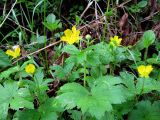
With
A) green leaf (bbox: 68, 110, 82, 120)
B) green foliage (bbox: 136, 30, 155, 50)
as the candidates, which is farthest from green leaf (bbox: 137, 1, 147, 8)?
green leaf (bbox: 68, 110, 82, 120)

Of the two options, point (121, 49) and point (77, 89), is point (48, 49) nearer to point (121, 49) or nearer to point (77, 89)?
point (121, 49)

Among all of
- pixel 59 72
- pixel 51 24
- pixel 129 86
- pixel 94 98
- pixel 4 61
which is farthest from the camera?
pixel 51 24

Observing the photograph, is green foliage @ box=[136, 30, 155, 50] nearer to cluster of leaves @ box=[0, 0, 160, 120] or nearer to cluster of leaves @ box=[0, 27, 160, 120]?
cluster of leaves @ box=[0, 0, 160, 120]

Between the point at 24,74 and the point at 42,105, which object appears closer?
the point at 42,105

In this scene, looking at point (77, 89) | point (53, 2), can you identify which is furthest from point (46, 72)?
point (53, 2)

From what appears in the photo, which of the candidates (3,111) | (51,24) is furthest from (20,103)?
(51,24)

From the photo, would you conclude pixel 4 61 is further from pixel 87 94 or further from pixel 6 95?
pixel 87 94

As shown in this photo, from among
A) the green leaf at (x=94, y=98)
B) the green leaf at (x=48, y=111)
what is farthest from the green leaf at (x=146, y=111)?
the green leaf at (x=48, y=111)

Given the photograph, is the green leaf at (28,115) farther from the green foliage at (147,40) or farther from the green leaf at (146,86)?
the green foliage at (147,40)
